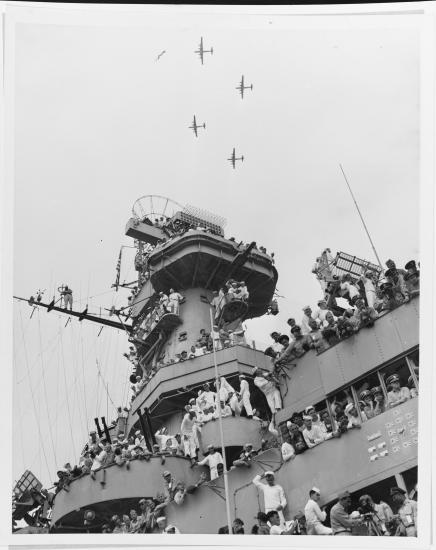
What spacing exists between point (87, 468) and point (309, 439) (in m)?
4.61

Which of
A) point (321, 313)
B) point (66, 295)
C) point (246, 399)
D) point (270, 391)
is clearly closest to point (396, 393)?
point (321, 313)

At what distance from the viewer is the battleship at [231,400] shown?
365 inches

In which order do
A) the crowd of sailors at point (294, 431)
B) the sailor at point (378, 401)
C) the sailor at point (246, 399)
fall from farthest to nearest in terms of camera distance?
the sailor at point (246, 399) < the sailor at point (378, 401) < the crowd of sailors at point (294, 431)

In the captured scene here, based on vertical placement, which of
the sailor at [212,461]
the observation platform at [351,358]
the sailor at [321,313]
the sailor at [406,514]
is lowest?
the sailor at [406,514]

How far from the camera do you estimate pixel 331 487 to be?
30.6 ft

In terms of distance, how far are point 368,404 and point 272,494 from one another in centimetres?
164

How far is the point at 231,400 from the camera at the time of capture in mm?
12188

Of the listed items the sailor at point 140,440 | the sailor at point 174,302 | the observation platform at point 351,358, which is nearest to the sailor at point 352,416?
the observation platform at point 351,358

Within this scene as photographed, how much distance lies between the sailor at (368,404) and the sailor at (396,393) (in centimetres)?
28

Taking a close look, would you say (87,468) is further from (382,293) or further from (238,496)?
(382,293)

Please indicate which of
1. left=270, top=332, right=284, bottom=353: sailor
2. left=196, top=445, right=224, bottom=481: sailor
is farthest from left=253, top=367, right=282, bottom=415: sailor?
left=196, top=445, right=224, bottom=481: sailor

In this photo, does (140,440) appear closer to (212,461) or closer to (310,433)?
(212,461)

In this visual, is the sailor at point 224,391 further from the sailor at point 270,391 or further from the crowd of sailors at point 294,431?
the sailor at point 270,391

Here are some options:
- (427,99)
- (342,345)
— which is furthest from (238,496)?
(427,99)
